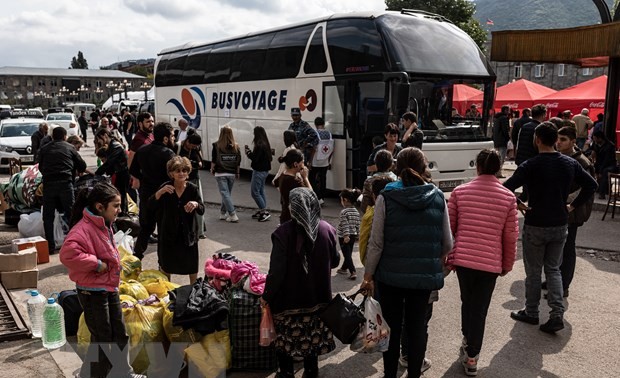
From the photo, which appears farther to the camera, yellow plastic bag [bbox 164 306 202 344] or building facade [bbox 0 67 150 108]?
building facade [bbox 0 67 150 108]

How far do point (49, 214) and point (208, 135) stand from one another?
9031mm

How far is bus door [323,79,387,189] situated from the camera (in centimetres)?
1059

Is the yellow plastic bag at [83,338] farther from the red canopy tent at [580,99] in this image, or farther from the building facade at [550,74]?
the building facade at [550,74]

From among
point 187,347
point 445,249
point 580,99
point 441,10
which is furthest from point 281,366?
point 441,10

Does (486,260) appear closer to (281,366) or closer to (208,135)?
(281,366)

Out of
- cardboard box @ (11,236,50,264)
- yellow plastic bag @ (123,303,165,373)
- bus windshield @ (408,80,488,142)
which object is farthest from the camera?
bus windshield @ (408,80,488,142)

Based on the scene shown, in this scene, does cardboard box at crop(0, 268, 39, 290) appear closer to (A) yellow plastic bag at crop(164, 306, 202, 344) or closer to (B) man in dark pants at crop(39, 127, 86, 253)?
(B) man in dark pants at crop(39, 127, 86, 253)

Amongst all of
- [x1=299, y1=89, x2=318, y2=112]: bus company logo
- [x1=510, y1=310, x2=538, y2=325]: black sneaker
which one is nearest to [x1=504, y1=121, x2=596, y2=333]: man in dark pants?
[x1=510, y1=310, x2=538, y2=325]: black sneaker

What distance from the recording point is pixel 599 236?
360 inches

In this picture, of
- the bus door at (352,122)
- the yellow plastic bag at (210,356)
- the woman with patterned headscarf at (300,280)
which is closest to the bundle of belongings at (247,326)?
the yellow plastic bag at (210,356)

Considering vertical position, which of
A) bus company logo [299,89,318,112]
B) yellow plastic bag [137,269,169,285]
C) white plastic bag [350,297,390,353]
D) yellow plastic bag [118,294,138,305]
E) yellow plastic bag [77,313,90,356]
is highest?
bus company logo [299,89,318,112]

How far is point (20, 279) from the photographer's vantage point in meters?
6.36

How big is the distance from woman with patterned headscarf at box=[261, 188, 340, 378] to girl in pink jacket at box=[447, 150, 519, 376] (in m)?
1.09

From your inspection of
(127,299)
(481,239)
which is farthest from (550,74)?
(127,299)
